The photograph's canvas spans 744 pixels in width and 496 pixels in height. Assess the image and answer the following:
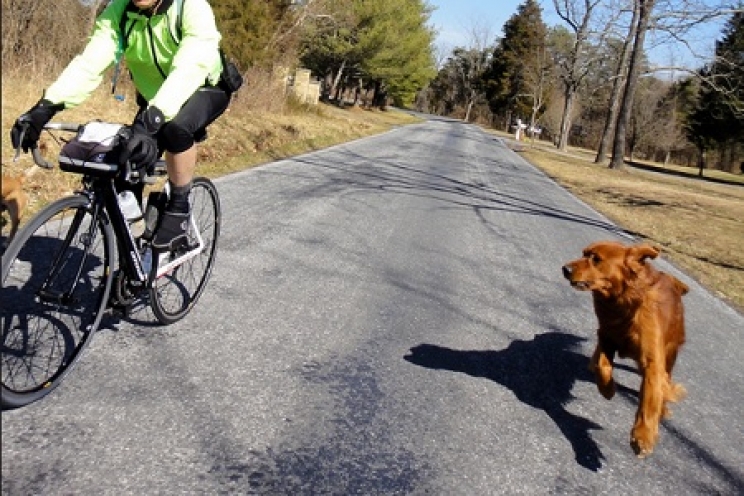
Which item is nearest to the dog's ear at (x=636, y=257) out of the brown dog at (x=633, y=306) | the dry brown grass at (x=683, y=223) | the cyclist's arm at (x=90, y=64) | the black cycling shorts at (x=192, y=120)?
the brown dog at (x=633, y=306)

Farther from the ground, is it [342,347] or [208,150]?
[208,150]

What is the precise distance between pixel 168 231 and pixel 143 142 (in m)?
0.87

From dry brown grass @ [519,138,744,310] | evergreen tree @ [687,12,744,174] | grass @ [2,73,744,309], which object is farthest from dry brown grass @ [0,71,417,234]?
evergreen tree @ [687,12,744,174]

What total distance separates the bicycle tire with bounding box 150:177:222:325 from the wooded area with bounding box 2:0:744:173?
154cm

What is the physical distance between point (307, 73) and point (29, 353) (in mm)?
28306

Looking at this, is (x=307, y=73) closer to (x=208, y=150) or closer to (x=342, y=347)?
(x=208, y=150)

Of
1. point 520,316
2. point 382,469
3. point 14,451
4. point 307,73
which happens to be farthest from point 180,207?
point 307,73

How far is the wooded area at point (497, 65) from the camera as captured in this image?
38.9 feet

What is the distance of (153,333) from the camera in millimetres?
3477

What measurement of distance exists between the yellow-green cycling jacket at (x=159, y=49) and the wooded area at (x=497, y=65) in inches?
16.8

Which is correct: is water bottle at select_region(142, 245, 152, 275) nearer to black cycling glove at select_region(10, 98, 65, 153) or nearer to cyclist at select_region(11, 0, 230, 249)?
cyclist at select_region(11, 0, 230, 249)

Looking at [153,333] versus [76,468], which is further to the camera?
[153,333]

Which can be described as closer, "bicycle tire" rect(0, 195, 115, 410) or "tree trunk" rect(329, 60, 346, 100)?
"bicycle tire" rect(0, 195, 115, 410)

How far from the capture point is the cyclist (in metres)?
A: 2.67
